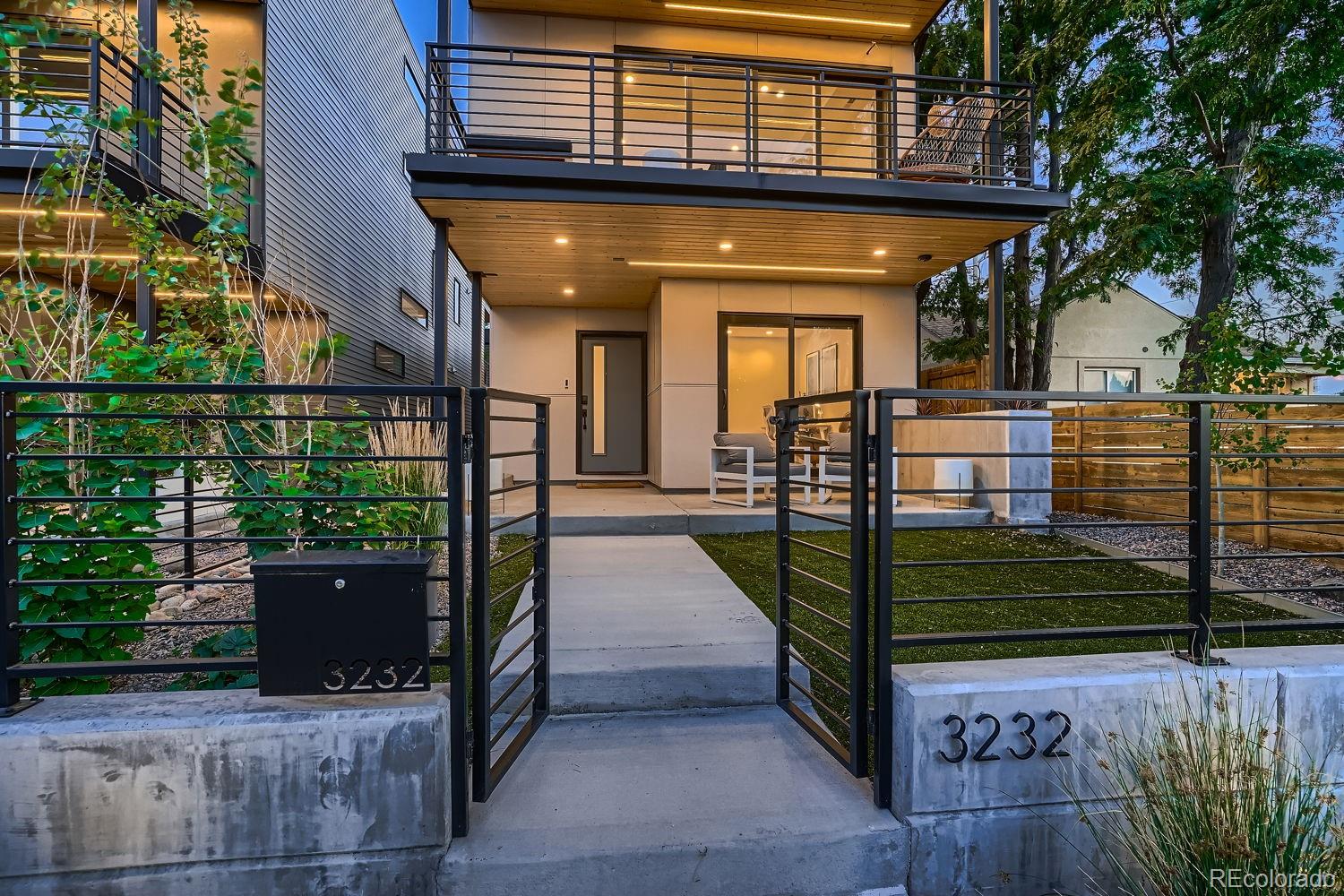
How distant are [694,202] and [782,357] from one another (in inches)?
110

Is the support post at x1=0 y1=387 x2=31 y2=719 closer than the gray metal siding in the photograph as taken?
Yes

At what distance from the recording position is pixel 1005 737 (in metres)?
1.74

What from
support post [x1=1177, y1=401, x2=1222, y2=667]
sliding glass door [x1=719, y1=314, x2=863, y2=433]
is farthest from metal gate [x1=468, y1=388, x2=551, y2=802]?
sliding glass door [x1=719, y1=314, x2=863, y2=433]

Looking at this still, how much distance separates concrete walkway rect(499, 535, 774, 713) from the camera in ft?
7.66

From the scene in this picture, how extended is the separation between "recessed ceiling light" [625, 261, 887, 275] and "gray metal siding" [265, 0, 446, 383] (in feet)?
11.4

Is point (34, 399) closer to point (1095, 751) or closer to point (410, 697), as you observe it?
point (410, 697)

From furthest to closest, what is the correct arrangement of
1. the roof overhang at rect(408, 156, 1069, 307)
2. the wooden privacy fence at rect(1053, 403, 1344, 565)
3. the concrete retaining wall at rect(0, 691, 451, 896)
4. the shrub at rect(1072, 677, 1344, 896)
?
the roof overhang at rect(408, 156, 1069, 307)
the wooden privacy fence at rect(1053, 403, 1344, 565)
the concrete retaining wall at rect(0, 691, 451, 896)
the shrub at rect(1072, 677, 1344, 896)

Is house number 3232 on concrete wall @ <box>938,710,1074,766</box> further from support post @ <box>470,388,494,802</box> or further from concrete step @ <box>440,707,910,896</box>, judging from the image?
support post @ <box>470,388,494,802</box>

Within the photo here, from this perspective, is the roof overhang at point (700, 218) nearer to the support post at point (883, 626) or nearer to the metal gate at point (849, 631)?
the metal gate at point (849, 631)

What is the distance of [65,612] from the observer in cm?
196

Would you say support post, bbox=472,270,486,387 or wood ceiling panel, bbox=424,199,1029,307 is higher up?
wood ceiling panel, bbox=424,199,1029,307

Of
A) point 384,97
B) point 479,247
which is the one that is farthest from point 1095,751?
point 384,97

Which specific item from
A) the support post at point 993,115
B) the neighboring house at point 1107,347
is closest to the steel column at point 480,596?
the support post at point 993,115

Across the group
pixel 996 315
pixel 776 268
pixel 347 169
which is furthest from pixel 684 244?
pixel 347 169
